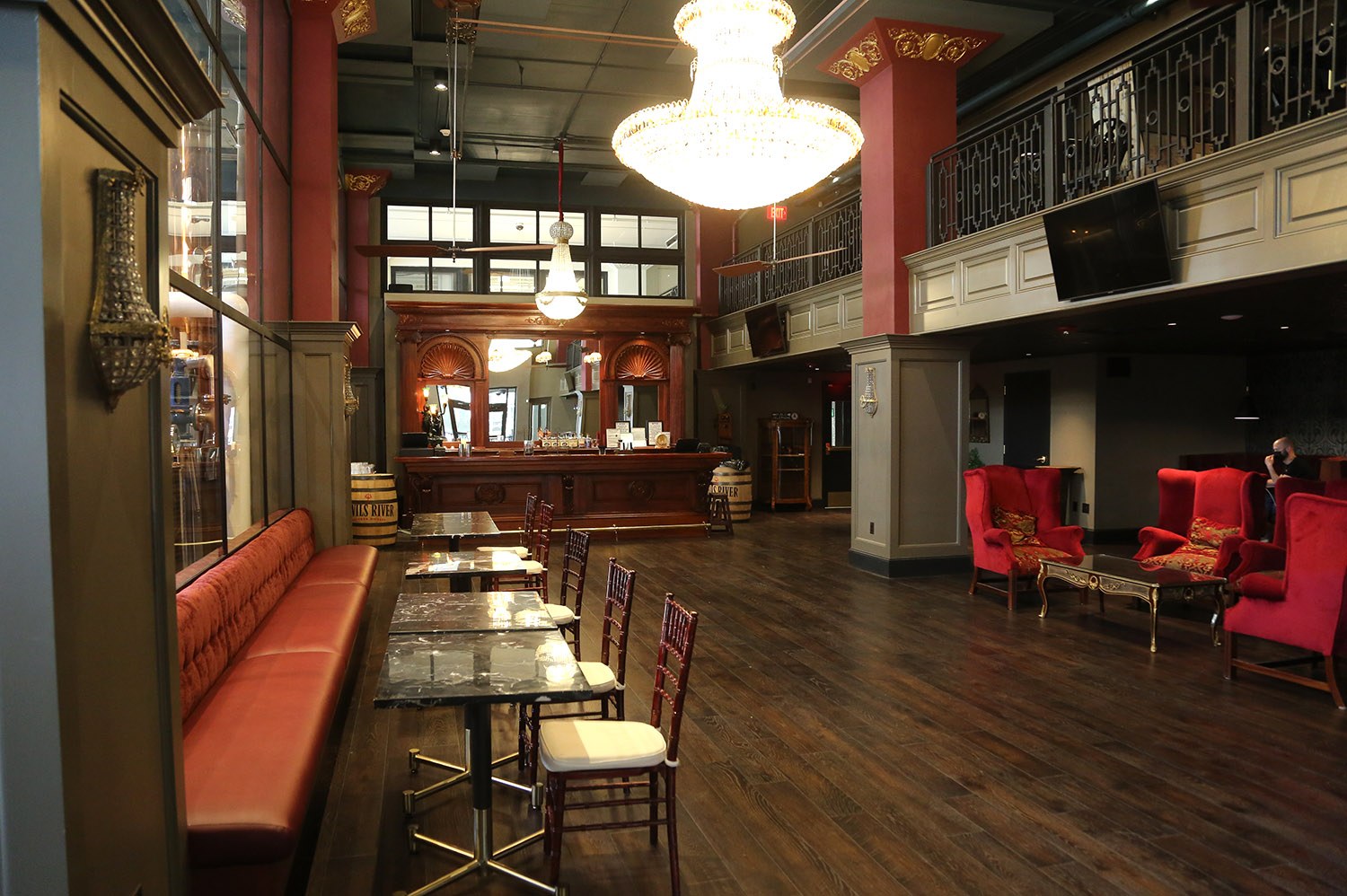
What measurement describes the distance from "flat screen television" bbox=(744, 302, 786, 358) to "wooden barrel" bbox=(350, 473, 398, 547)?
16.6 feet

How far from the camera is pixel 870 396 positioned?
334 inches

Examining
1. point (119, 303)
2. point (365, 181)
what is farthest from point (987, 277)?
point (365, 181)

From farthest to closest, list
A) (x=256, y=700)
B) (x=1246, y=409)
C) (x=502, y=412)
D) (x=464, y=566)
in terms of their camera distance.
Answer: (x=502, y=412) → (x=1246, y=409) → (x=464, y=566) → (x=256, y=700)

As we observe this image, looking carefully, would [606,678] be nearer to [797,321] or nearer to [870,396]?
[870,396]

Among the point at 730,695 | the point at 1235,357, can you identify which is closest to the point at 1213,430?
the point at 1235,357

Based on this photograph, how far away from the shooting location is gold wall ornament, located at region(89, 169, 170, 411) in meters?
1.63

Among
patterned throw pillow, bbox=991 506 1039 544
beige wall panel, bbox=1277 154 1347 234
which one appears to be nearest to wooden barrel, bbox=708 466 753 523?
patterned throw pillow, bbox=991 506 1039 544

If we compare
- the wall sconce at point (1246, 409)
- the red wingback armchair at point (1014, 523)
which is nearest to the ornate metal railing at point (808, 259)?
the red wingback armchair at point (1014, 523)

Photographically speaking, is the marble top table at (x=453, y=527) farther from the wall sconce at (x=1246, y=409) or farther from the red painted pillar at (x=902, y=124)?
the wall sconce at (x=1246, y=409)

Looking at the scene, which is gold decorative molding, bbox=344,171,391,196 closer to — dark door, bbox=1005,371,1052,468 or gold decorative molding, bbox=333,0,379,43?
gold decorative molding, bbox=333,0,379,43

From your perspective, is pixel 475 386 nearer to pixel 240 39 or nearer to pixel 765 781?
pixel 240 39

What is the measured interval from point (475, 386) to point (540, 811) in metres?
10.9

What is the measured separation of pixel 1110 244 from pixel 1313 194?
1221mm

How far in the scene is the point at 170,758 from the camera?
6.57 feet
